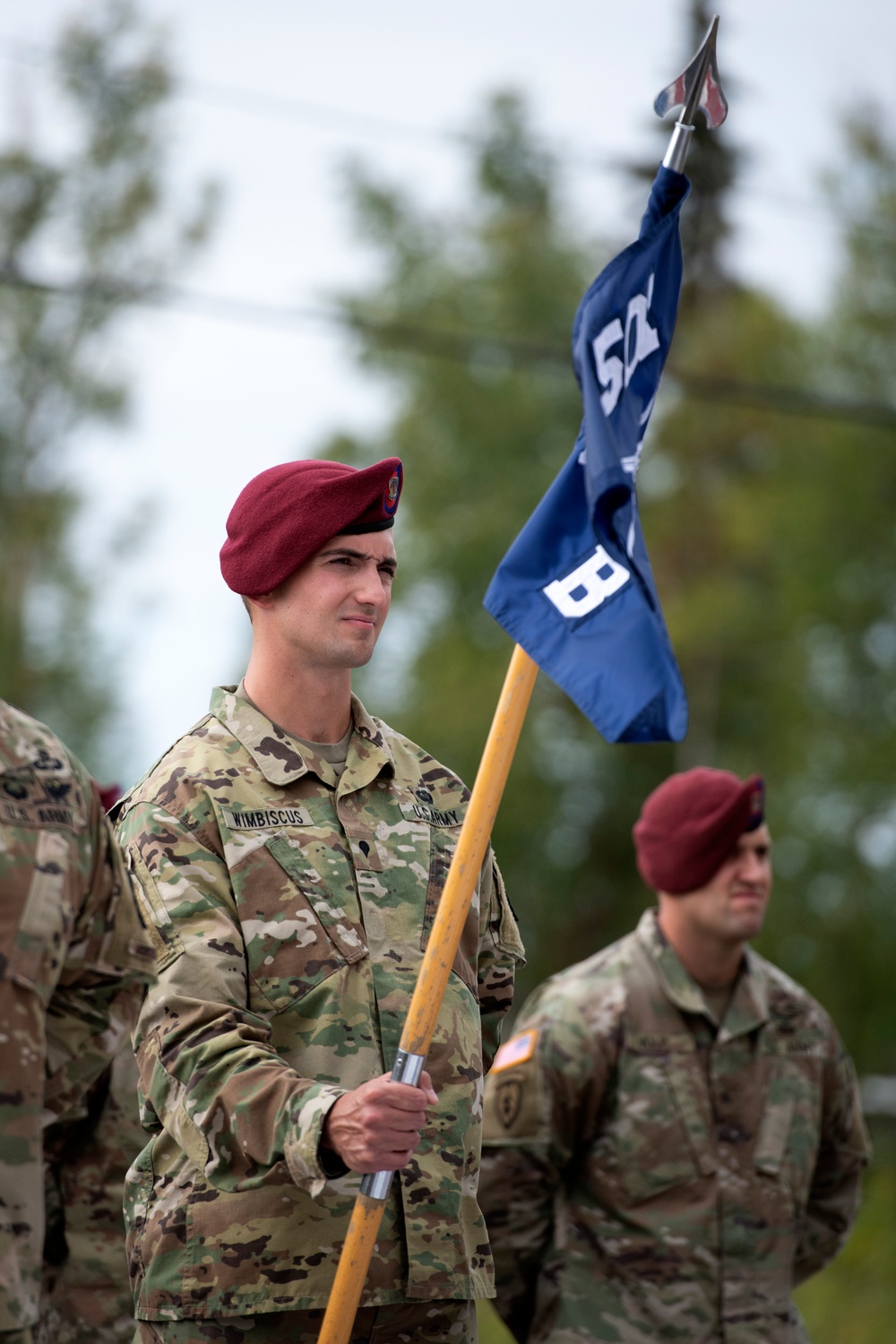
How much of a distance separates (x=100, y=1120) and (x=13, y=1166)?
1.94 m

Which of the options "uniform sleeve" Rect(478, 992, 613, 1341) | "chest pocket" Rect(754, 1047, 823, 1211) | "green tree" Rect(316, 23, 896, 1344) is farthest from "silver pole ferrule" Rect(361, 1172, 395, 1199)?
"green tree" Rect(316, 23, 896, 1344)

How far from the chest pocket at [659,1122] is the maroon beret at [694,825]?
1.76 ft

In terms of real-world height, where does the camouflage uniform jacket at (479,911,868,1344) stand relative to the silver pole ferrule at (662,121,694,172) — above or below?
below

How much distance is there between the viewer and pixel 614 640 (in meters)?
3.54

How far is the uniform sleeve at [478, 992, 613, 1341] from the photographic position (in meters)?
4.97

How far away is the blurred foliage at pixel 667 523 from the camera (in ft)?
56.8

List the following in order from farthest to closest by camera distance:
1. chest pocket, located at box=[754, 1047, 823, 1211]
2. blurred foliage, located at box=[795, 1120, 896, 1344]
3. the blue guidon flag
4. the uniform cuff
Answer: blurred foliage, located at box=[795, 1120, 896, 1344] < chest pocket, located at box=[754, 1047, 823, 1211] < the blue guidon flag < the uniform cuff

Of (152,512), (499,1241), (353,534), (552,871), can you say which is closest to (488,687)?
(552,871)

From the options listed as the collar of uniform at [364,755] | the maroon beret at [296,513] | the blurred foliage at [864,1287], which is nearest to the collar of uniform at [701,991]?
the collar of uniform at [364,755]

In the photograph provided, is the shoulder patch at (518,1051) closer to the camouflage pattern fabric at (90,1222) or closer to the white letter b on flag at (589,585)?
the camouflage pattern fabric at (90,1222)

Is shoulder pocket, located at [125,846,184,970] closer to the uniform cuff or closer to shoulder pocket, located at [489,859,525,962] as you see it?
the uniform cuff

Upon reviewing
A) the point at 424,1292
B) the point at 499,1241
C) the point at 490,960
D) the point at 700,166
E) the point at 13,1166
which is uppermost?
the point at 700,166

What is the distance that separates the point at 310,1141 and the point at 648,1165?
2127 mm

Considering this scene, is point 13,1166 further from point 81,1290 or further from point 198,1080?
point 81,1290
